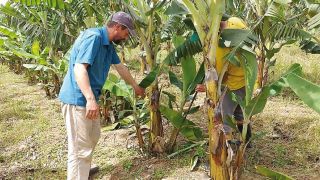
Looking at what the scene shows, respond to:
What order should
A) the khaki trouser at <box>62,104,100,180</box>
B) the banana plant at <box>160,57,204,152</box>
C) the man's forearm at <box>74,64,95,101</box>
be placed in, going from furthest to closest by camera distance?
the banana plant at <box>160,57,204,152</box> < the khaki trouser at <box>62,104,100,180</box> < the man's forearm at <box>74,64,95,101</box>

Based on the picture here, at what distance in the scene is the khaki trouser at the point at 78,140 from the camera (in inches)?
130

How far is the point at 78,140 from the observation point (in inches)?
133

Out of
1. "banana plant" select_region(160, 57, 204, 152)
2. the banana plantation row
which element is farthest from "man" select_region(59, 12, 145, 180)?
"banana plant" select_region(160, 57, 204, 152)

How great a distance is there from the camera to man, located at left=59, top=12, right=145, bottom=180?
10.1 feet

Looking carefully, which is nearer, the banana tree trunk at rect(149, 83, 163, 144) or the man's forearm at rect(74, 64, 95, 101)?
the man's forearm at rect(74, 64, 95, 101)

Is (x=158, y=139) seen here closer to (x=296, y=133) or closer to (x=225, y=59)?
(x=225, y=59)

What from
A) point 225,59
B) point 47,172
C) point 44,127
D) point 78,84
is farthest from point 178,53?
point 44,127

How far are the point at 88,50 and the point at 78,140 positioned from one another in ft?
2.83

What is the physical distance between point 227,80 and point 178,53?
2.08ft

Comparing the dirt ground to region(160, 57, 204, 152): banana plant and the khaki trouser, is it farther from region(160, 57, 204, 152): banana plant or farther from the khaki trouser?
the khaki trouser

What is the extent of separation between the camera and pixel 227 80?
3682 millimetres

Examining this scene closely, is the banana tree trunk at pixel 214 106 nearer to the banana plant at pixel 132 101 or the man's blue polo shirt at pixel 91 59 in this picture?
the man's blue polo shirt at pixel 91 59

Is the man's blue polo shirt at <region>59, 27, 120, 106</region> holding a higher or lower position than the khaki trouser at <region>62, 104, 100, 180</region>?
higher

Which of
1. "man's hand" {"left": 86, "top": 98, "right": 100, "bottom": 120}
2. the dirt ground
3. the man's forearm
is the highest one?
the man's forearm
